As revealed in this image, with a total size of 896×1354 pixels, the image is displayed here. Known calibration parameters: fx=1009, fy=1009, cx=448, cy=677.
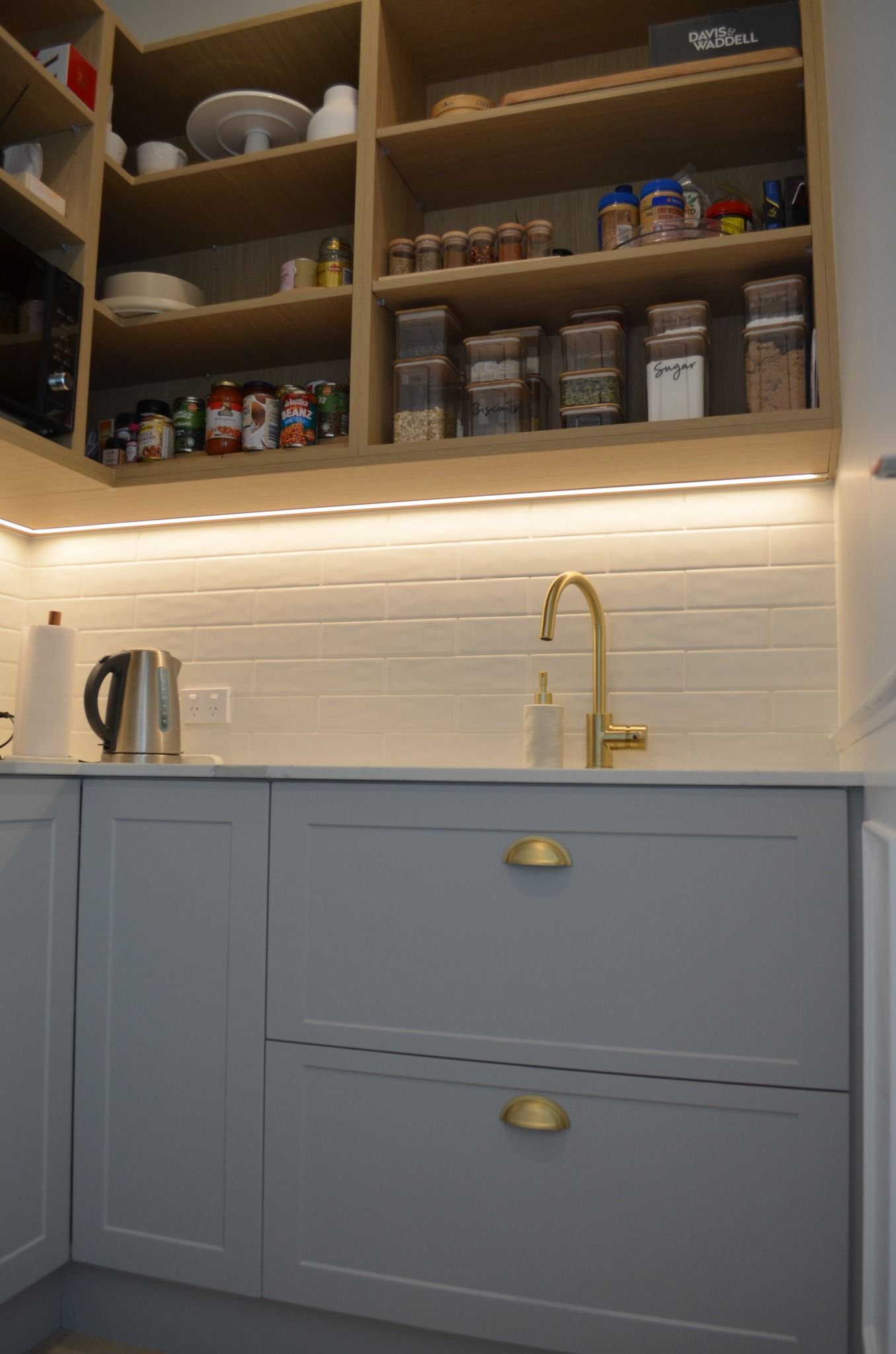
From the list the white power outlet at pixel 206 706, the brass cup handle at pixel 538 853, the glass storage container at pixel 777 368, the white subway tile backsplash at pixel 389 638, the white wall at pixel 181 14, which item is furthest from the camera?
the white wall at pixel 181 14

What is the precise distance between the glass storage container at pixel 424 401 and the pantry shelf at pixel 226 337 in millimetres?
210

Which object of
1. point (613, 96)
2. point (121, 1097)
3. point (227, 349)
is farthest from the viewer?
point (227, 349)

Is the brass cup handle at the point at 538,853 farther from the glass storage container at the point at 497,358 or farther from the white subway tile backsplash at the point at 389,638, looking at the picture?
the glass storage container at the point at 497,358

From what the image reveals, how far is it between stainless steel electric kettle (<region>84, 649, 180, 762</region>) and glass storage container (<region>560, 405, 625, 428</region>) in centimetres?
98

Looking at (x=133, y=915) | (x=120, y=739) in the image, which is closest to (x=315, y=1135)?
(x=133, y=915)

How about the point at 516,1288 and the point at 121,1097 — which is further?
the point at 121,1097

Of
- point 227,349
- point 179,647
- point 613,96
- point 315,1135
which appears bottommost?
point 315,1135

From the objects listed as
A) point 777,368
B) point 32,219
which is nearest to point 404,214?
point 32,219

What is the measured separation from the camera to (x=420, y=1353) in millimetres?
1534

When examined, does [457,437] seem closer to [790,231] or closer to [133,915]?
[790,231]

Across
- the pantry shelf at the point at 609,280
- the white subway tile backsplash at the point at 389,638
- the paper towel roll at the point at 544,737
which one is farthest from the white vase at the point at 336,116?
the paper towel roll at the point at 544,737

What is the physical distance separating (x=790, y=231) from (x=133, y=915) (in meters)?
1.65

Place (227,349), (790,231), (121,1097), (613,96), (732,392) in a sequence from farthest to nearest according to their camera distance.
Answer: (227,349), (732,392), (613,96), (790,231), (121,1097)

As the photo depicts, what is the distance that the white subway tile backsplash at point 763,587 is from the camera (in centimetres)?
201
